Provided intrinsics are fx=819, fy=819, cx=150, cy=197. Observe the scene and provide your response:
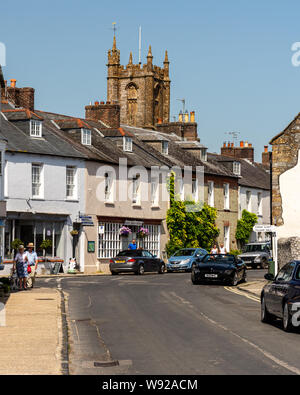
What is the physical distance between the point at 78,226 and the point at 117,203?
3989 millimetres

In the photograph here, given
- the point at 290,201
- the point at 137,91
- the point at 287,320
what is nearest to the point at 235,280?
the point at 290,201

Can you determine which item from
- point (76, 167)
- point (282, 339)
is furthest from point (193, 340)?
point (76, 167)

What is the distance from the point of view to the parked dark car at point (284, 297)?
1767 centimetres

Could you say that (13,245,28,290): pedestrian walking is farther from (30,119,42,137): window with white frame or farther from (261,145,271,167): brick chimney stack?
(261,145,271,167): brick chimney stack

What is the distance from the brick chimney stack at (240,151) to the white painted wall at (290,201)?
43.9 meters

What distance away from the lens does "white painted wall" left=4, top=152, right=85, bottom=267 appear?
44469 millimetres

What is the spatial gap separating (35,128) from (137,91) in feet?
231

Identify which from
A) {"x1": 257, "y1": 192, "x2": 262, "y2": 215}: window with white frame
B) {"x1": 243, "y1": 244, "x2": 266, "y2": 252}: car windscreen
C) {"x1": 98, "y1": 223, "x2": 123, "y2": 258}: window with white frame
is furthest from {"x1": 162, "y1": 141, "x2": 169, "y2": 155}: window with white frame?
{"x1": 257, "y1": 192, "x2": 262, "y2": 215}: window with white frame

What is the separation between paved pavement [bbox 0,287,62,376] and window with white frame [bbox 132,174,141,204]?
27.3 m

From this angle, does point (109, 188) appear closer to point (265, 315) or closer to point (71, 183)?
point (71, 183)

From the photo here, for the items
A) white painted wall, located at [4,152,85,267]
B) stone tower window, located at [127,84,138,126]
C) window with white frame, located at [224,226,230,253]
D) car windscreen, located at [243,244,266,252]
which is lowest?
car windscreen, located at [243,244,266,252]

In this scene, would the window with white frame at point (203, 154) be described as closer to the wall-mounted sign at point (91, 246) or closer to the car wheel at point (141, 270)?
the wall-mounted sign at point (91, 246)

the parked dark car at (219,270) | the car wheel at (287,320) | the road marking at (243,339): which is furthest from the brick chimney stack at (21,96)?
the car wheel at (287,320)
